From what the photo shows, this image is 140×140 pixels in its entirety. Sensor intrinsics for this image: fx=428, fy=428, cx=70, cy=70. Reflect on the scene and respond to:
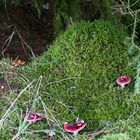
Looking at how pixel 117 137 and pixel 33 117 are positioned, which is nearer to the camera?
pixel 117 137

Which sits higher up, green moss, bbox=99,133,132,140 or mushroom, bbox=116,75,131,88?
mushroom, bbox=116,75,131,88

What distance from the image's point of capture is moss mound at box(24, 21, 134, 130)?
8.83 feet

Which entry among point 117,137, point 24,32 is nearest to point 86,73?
point 117,137

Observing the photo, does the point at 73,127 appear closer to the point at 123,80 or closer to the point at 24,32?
the point at 123,80

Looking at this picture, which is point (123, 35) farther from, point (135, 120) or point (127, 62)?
point (135, 120)

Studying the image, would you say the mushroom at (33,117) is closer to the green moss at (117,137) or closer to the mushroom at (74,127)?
the mushroom at (74,127)

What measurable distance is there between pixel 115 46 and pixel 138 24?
0.83 metres

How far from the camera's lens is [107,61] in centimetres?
294

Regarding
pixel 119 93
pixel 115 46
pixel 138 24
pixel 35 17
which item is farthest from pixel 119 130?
pixel 35 17

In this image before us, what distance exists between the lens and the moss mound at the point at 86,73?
269cm

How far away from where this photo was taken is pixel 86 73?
9.52 feet

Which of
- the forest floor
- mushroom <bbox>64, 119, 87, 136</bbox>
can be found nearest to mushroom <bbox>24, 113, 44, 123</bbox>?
mushroom <bbox>64, 119, 87, 136</bbox>

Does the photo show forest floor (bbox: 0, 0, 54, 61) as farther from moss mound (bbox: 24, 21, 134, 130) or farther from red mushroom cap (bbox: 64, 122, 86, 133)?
red mushroom cap (bbox: 64, 122, 86, 133)

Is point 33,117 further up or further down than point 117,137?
further up
